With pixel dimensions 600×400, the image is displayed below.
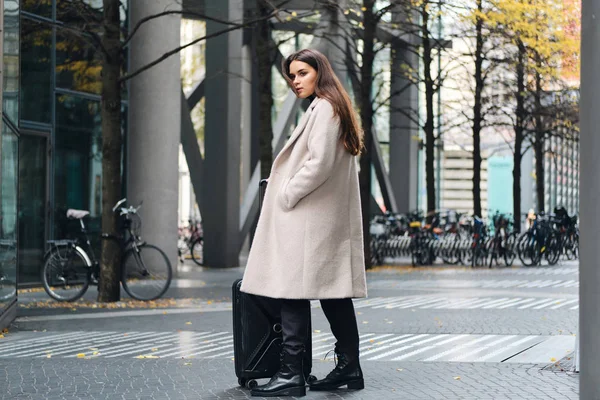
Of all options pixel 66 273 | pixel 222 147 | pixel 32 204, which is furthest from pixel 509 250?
pixel 66 273

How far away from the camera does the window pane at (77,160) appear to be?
57.0 ft

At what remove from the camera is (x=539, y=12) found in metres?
24.2

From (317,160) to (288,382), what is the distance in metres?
1.20

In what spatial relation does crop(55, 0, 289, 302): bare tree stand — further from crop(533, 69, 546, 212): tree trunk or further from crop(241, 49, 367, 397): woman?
crop(533, 69, 546, 212): tree trunk

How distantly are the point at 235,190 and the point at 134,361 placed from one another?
1505 cm

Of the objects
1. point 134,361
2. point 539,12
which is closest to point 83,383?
point 134,361

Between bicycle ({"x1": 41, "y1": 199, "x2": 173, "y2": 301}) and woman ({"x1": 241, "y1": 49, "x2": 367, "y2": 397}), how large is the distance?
758 centimetres

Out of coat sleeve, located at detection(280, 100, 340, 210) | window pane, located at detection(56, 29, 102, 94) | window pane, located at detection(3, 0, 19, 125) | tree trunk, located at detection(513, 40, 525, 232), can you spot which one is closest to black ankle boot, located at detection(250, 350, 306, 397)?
coat sleeve, located at detection(280, 100, 340, 210)

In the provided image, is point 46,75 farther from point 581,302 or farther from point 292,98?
point 581,302

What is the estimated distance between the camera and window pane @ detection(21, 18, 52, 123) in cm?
1644

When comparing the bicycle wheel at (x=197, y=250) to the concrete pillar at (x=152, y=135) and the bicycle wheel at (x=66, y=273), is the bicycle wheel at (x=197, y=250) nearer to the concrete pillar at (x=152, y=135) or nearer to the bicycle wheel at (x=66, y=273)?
the concrete pillar at (x=152, y=135)

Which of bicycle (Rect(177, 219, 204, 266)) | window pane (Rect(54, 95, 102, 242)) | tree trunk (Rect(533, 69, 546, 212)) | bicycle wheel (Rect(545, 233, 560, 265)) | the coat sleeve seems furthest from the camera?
tree trunk (Rect(533, 69, 546, 212))

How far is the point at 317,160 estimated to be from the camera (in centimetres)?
622

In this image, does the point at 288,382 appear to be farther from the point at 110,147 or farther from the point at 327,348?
the point at 110,147
